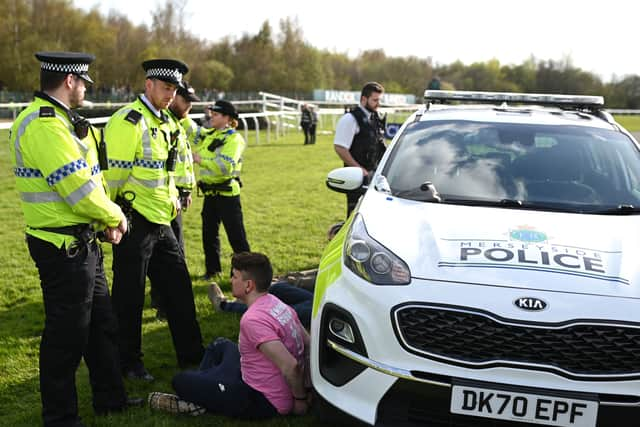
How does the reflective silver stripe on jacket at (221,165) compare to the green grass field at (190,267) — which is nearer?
the green grass field at (190,267)

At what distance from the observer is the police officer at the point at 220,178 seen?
604cm

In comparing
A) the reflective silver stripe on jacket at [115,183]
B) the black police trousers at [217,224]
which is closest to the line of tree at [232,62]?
the black police trousers at [217,224]

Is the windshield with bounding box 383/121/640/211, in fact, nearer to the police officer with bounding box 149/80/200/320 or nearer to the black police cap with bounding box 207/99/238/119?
the police officer with bounding box 149/80/200/320

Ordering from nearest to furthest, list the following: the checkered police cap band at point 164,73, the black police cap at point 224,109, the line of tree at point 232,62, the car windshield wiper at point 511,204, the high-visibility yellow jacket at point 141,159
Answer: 1. the car windshield wiper at point 511,204
2. the high-visibility yellow jacket at point 141,159
3. the checkered police cap band at point 164,73
4. the black police cap at point 224,109
5. the line of tree at point 232,62

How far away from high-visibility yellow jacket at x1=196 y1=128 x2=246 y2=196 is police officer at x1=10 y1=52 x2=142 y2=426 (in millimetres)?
2746

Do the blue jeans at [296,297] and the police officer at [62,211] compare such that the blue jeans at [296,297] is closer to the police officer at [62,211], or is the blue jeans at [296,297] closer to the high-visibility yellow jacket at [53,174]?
the police officer at [62,211]

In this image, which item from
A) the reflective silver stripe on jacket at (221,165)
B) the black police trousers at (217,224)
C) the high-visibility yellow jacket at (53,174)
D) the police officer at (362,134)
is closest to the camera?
the high-visibility yellow jacket at (53,174)

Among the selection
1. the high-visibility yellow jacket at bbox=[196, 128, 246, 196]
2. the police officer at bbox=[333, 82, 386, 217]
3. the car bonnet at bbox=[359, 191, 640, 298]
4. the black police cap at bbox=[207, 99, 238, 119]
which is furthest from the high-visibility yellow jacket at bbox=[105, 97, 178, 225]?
the police officer at bbox=[333, 82, 386, 217]

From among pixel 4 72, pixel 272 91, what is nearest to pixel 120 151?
pixel 4 72

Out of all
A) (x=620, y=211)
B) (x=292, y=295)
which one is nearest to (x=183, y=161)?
(x=292, y=295)

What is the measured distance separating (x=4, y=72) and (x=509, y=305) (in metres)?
56.2

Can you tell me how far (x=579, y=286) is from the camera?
105 inches

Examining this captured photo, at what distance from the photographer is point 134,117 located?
3807 millimetres

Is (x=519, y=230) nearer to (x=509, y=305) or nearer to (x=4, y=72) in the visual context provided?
(x=509, y=305)
